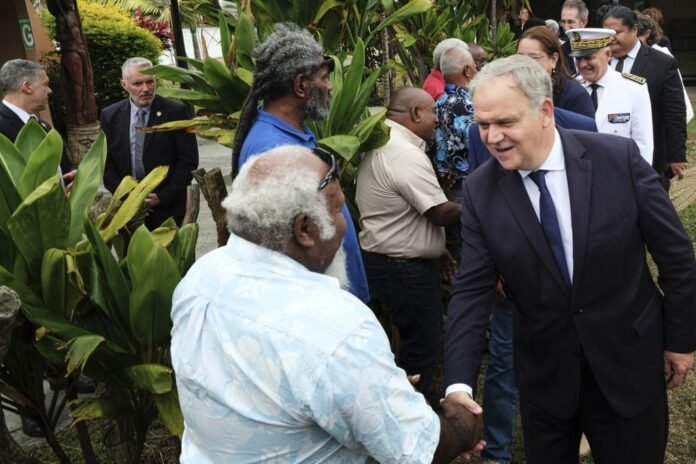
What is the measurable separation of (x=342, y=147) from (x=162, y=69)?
1.42 meters

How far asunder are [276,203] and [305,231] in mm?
99

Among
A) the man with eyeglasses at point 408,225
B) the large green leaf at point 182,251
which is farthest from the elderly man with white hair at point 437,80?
the large green leaf at point 182,251

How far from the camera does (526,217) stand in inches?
95.4

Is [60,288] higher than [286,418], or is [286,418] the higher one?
[286,418]

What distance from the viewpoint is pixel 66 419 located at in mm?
4594

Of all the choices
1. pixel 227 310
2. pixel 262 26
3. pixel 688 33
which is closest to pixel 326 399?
pixel 227 310

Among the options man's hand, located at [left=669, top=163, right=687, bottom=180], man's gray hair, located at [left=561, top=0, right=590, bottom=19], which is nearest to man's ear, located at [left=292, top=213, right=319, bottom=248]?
man's hand, located at [left=669, top=163, right=687, bottom=180]

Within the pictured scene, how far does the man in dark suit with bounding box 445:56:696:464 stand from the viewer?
236 centimetres

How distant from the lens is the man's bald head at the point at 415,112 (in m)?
4.07

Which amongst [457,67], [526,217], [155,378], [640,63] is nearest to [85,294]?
[155,378]

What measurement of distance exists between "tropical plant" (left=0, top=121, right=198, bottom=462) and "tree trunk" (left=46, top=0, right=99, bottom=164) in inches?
160

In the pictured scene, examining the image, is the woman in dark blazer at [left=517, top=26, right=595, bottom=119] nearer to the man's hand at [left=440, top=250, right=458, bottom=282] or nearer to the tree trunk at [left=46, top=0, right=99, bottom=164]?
the man's hand at [left=440, top=250, right=458, bottom=282]

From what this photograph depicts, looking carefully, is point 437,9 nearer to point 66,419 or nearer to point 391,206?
point 391,206

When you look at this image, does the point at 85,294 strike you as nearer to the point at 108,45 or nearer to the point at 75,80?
the point at 75,80
